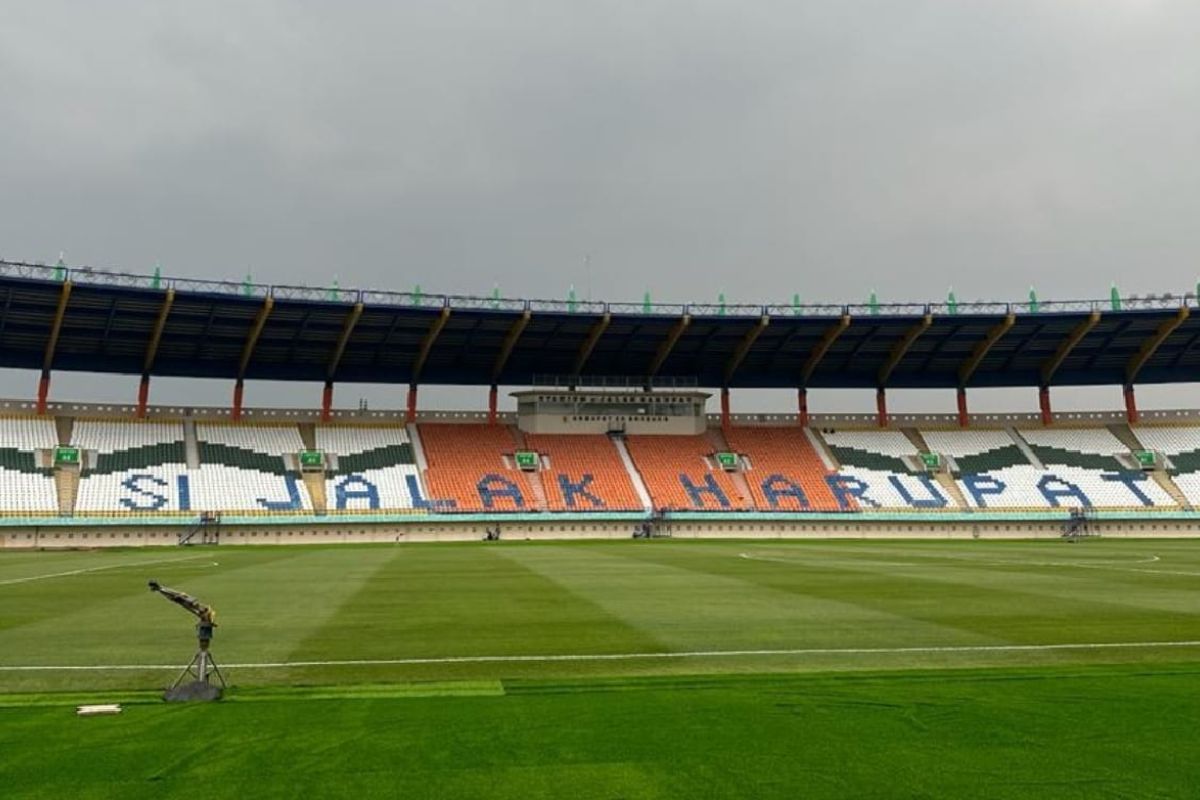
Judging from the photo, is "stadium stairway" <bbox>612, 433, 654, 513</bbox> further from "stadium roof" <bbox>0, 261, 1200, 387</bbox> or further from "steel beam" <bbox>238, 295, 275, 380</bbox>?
"steel beam" <bbox>238, 295, 275, 380</bbox>

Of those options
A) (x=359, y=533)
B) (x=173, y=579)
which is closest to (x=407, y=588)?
(x=173, y=579)

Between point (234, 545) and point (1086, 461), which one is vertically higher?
point (234, 545)

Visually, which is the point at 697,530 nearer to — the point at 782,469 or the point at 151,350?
the point at 782,469

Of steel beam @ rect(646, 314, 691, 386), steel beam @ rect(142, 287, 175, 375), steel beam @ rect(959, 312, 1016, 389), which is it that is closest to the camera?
steel beam @ rect(142, 287, 175, 375)

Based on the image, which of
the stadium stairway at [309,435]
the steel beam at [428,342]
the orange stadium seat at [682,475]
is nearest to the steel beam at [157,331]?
the stadium stairway at [309,435]

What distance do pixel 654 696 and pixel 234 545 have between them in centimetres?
4381

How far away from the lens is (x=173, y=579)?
2288cm

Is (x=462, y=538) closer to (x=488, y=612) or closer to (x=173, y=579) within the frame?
(x=173, y=579)

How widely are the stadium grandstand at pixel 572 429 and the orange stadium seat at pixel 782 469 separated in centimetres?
21

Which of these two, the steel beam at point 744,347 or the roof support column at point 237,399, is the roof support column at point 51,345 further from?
the steel beam at point 744,347

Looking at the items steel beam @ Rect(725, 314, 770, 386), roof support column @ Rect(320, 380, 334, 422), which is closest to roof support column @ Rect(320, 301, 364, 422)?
roof support column @ Rect(320, 380, 334, 422)

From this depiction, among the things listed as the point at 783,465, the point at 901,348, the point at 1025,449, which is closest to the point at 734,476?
the point at 783,465

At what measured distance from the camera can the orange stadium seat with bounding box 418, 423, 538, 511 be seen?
5359 cm

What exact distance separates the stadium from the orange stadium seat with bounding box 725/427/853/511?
0.32 m
